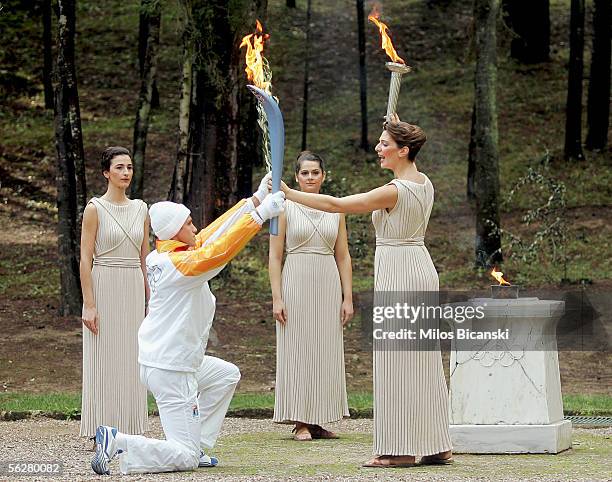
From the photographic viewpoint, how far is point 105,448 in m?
8.34

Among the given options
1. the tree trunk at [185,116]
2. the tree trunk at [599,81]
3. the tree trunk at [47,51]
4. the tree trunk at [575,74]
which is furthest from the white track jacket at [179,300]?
the tree trunk at [47,51]

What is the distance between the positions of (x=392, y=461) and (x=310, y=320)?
7.89ft

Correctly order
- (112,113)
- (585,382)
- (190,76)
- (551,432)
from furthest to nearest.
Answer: (112,113) < (190,76) < (585,382) < (551,432)

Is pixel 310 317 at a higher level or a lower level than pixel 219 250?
lower

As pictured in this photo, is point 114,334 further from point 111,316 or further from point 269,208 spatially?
point 269,208

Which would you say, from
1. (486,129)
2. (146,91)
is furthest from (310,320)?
(146,91)

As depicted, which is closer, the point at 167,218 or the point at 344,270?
the point at 167,218

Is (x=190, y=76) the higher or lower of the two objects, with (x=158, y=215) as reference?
higher

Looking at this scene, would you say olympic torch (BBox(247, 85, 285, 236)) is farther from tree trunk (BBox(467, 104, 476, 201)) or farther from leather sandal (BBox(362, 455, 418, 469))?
tree trunk (BBox(467, 104, 476, 201))

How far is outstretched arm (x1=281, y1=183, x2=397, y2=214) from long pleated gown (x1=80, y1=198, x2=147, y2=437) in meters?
2.15

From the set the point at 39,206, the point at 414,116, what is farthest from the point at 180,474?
the point at 414,116

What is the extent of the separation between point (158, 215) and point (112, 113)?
91.7 feet

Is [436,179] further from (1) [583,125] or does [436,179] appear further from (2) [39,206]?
(2) [39,206]

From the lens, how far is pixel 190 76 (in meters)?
20.1
